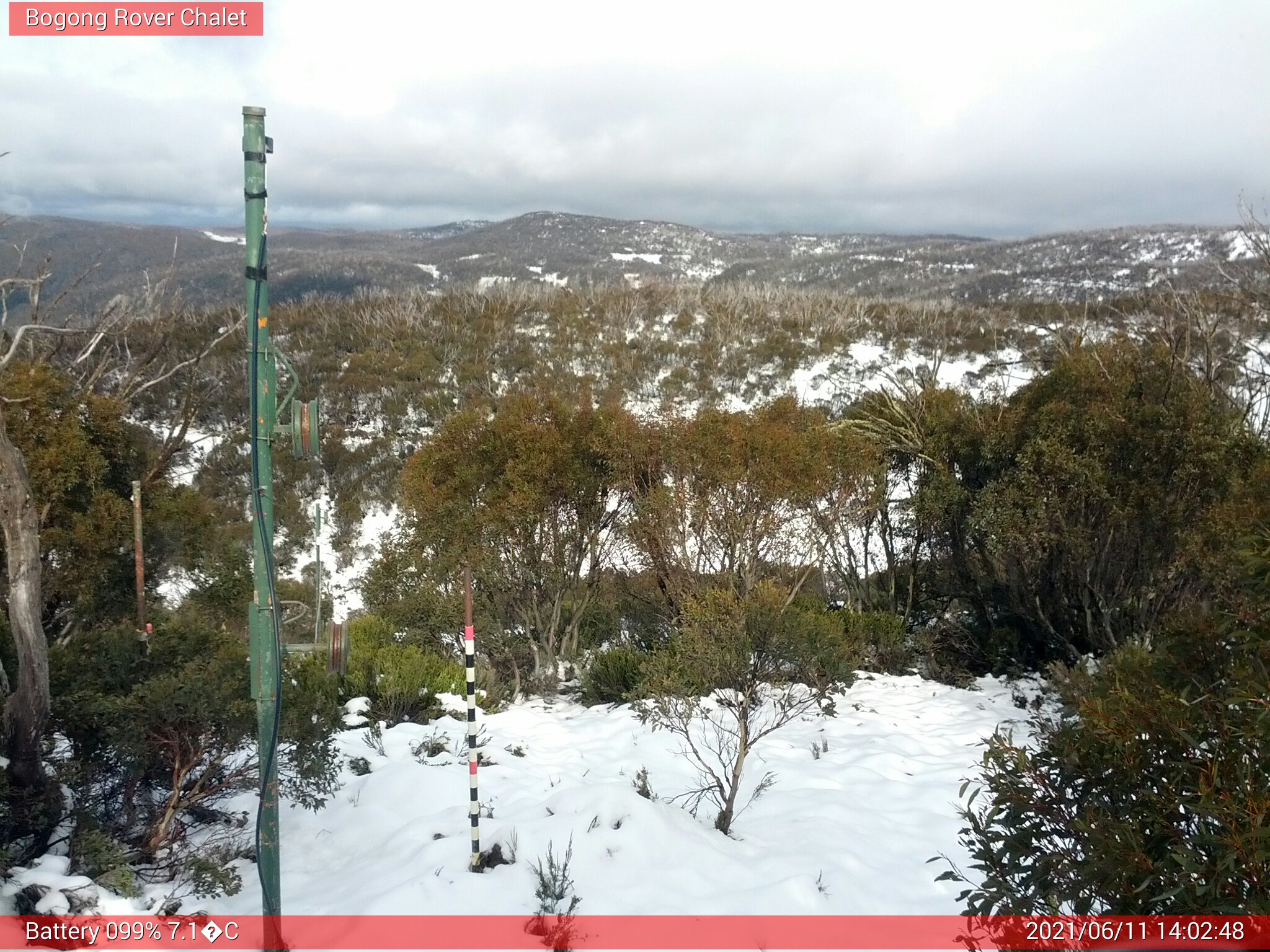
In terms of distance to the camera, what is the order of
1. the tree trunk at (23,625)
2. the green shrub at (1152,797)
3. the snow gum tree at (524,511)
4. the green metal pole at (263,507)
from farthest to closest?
the snow gum tree at (524,511)
the tree trunk at (23,625)
the green metal pole at (263,507)
the green shrub at (1152,797)

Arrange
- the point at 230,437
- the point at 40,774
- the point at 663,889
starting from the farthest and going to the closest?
the point at 230,437
the point at 663,889
the point at 40,774

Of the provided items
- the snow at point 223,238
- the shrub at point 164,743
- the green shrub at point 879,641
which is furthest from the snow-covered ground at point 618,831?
the snow at point 223,238

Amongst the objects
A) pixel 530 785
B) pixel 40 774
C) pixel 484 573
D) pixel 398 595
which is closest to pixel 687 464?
pixel 484 573

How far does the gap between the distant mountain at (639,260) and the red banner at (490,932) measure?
3519 cm

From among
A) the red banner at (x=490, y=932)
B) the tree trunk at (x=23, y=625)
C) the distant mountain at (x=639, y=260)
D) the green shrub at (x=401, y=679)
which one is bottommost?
the green shrub at (x=401, y=679)

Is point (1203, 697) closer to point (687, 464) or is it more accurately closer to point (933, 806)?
point (933, 806)

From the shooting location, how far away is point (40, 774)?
12.6ft

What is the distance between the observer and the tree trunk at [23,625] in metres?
3.63

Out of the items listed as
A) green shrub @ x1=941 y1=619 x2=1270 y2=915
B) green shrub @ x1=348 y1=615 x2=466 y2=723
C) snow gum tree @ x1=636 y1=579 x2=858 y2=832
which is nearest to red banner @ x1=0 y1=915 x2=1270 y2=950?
green shrub @ x1=941 y1=619 x2=1270 y2=915

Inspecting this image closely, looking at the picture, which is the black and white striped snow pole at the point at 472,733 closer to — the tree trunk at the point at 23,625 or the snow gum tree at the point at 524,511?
the tree trunk at the point at 23,625

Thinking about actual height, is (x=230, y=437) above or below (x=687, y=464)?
below

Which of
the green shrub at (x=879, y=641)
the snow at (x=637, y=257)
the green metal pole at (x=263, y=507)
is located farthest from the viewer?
the snow at (x=637, y=257)

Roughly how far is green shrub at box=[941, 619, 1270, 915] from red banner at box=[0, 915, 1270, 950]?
0.84 metres

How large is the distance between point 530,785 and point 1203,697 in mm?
4314
